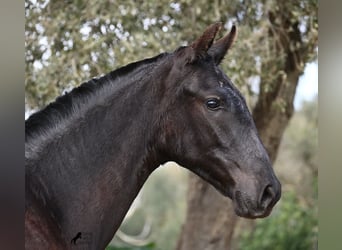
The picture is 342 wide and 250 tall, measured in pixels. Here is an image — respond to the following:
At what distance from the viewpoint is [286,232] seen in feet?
29.1

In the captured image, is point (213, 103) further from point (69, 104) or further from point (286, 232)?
point (286, 232)

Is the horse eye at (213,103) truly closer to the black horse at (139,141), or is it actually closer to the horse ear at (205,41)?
the black horse at (139,141)

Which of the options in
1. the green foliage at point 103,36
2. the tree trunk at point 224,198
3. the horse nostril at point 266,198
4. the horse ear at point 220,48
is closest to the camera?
the horse nostril at point 266,198

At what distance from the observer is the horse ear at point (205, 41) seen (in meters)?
2.04

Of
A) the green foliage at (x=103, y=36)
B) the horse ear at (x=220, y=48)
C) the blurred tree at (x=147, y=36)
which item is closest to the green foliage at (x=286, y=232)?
the blurred tree at (x=147, y=36)

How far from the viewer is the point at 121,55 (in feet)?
14.2

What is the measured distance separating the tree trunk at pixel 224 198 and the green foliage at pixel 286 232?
3.20 m

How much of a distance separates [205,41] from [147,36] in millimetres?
2318

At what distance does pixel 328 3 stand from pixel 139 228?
10421 mm

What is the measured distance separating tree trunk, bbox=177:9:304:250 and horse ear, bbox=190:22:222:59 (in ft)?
9.75

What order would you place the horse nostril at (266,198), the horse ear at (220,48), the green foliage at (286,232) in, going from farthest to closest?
the green foliage at (286,232), the horse ear at (220,48), the horse nostril at (266,198)

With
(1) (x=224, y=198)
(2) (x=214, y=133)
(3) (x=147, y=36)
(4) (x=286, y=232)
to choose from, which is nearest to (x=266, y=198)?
(2) (x=214, y=133)

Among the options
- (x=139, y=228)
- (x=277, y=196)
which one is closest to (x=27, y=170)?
(x=277, y=196)

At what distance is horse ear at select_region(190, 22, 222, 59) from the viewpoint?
204 centimetres
